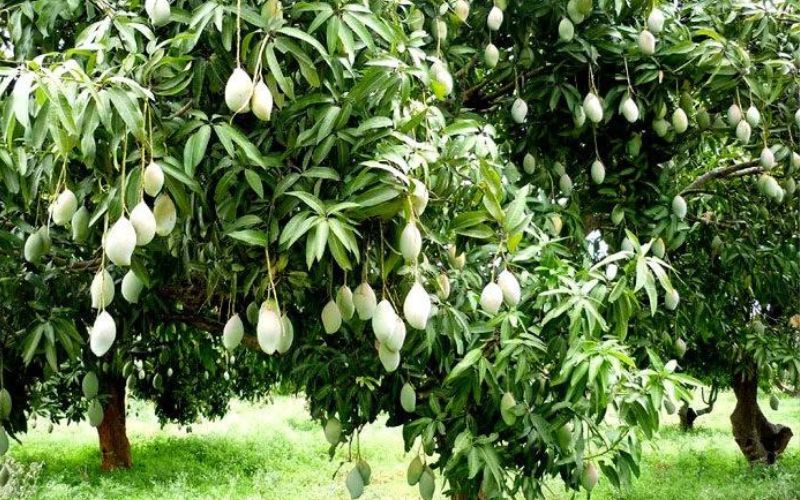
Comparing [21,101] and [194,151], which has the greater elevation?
[21,101]

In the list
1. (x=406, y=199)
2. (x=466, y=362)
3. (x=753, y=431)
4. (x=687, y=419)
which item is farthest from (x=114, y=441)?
(x=687, y=419)

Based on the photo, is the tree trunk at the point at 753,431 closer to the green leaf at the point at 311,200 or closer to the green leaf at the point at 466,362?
the green leaf at the point at 466,362

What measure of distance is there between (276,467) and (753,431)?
12.5ft

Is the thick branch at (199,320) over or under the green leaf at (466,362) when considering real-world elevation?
under

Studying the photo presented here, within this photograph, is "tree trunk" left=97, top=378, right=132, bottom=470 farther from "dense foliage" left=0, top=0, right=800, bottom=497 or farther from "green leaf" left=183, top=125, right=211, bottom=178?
"green leaf" left=183, top=125, right=211, bottom=178

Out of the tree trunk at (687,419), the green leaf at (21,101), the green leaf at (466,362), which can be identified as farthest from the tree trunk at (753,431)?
the green leaf at (21,101)

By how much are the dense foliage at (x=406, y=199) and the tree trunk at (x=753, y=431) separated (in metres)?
2.94

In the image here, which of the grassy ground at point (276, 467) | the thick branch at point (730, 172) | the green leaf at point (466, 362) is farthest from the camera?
the grassy ground at point (276, 467)

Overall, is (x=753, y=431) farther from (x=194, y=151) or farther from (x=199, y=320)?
(x=194, y=151)

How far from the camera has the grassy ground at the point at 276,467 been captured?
516 cm

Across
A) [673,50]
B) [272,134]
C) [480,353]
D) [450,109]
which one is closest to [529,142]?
[450,109]

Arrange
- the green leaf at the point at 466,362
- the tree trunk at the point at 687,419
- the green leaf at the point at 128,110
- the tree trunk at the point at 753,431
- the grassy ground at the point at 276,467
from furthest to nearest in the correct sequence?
the tree trunk at the point at 687,419
the tree trunk at the point at 753,431
the grassy ground at the point at 276,467
the green leaf at the point at 466,362
the green leaf at the point at 128,110

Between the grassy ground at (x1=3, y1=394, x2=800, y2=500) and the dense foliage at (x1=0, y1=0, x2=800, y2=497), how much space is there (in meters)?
2.15

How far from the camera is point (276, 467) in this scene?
6.75m
